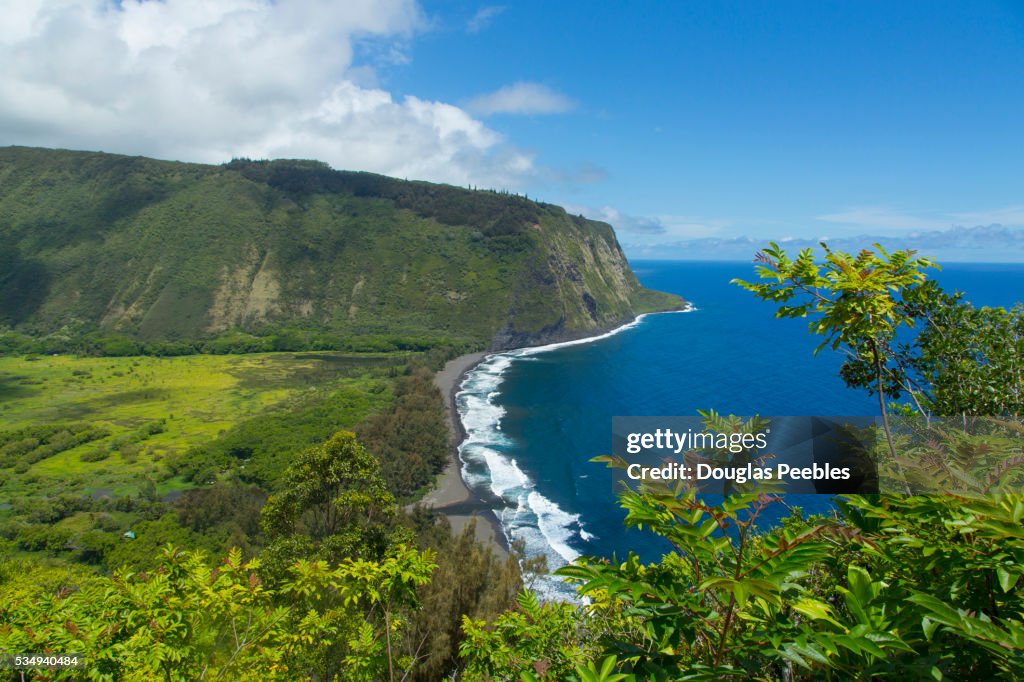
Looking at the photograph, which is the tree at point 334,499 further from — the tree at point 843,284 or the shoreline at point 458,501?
the shoreline at point 458,501

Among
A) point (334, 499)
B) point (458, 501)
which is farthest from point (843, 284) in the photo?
point (458, 501)

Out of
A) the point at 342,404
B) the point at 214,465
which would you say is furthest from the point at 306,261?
the point at 214,465

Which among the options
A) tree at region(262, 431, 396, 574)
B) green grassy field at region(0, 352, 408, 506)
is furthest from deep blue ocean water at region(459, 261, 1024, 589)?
green grassy field at region(0, 352, 408, 506)

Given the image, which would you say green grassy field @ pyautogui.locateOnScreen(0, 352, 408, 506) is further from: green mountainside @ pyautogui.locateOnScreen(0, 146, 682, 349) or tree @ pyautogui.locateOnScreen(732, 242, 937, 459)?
tree @ pyautogui.locateOnScreen(732, 242, 937, 459)

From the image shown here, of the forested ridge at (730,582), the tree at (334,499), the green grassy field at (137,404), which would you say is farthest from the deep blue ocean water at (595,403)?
the green grassy field at (137,404)

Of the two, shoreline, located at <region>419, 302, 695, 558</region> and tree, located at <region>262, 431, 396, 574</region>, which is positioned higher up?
tree, located at <region>262, 431, 396, 574</region>

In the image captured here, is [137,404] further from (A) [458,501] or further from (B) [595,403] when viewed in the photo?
(B) [595,403]
